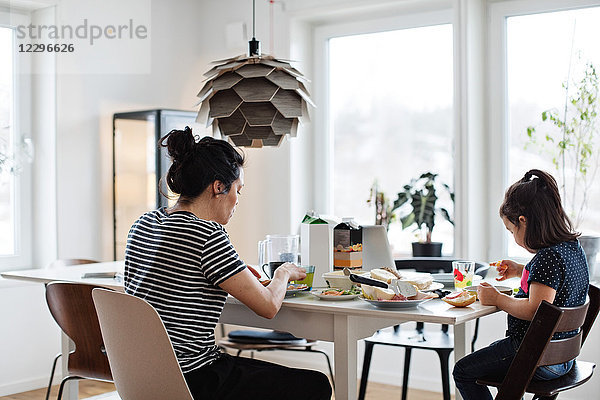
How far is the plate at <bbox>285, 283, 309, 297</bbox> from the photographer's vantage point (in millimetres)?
2389

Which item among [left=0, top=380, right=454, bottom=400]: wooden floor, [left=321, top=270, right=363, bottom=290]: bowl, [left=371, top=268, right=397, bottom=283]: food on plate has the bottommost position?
[left=0, top=380, right=454, bottom=400]: wooden floor

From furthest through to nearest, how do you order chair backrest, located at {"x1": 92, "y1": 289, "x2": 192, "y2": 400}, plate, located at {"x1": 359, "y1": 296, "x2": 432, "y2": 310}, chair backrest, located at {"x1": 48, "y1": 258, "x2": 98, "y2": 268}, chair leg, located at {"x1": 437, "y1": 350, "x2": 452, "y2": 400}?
chair backrest, located at {"x1": 48, "y1": 258, "x2": 98, "y2": 268}
chair leg, located at {"x1": 437, "y1": 350, "x2": 452, "y2": 400}
plate, located at {"x1": 359, "y1": 296, "x2": 432, "y2": 310}
chair backrest, located at {"x1": 92, "y1": 289, "x2": 192, "y2": 400}

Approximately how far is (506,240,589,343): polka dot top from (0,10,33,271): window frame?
9.26 feet

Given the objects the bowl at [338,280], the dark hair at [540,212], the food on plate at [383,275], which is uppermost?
the dark hair at [540,212]

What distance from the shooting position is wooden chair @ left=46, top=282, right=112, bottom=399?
2.55m

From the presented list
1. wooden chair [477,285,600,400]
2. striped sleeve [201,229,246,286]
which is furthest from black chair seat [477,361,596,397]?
striped sleeve [201,229,246,286]

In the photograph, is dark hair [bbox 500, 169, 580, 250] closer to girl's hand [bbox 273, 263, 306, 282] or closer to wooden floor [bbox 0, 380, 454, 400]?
girl's hand [bbox 273, 263, 306, 282]

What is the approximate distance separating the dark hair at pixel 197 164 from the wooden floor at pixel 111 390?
81.1 inches

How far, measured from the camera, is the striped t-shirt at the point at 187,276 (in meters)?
2.08

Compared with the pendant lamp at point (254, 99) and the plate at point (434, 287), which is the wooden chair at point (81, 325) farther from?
the plate at point (434, 287)

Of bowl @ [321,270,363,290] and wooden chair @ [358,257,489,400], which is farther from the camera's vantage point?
wooden chair @ [358,257,489,400]

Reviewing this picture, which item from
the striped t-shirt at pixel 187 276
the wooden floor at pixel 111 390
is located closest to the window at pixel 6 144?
the wooden floor at pixel 111 390

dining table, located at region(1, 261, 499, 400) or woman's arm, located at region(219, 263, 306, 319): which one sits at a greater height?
woman's arm, located at region(219, 263, 306, 319)

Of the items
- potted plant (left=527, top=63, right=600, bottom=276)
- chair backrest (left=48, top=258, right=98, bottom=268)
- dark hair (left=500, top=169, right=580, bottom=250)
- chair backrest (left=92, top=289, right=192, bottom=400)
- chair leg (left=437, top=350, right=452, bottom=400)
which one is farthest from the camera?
potted plant (left=527, top=63, right=600, bottom=276)
